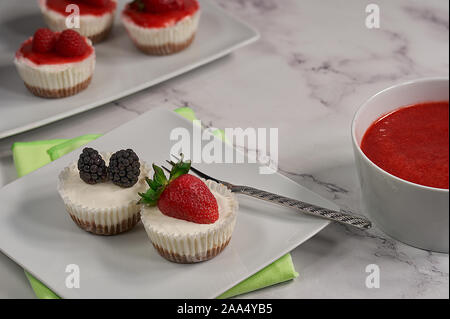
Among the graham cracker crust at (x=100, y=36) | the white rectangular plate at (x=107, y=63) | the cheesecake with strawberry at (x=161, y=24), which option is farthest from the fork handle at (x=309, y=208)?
the graham cracker crust at (x=100, y=36)

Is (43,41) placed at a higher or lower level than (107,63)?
higher

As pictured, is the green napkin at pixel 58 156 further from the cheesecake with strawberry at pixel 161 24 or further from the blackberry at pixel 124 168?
the cheesecake with strawberry at pixel 161 24

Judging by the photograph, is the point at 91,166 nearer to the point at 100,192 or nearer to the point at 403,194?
the point at 100,192

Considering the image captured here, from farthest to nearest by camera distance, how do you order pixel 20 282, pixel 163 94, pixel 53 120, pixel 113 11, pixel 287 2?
pixel 287 2 → pixel 113 11 → pixel 163 94 → pixel 53 120 → pixel 20 282

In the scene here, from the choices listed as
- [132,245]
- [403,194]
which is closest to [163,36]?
[132,245]

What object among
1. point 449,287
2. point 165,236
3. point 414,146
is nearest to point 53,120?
point 165,236

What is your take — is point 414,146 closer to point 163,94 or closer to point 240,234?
point 240,234
